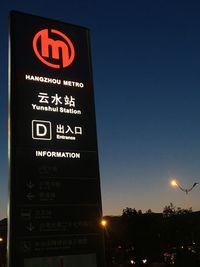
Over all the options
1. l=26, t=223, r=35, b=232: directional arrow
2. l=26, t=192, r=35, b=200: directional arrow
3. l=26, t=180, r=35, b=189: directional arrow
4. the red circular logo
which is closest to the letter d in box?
l=26, t=180, r=35, b=189: directional arrow

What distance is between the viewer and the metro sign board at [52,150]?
1117 centimetres

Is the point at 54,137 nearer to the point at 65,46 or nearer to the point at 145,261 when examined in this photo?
the point at 65,46

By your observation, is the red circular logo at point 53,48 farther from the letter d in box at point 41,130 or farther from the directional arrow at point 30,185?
the directional arrow at point 30,185

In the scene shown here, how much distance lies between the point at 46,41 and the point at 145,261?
6409 centimetres

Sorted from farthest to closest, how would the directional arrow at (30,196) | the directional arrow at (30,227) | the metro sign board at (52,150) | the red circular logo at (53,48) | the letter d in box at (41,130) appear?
the red circular logo at (53,48) → the letter d in box at (41,130) → the directional arrow at (30,196) → the metro sign board at (52,150) → the directional arrow at (30,227)

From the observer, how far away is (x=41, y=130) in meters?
12.2

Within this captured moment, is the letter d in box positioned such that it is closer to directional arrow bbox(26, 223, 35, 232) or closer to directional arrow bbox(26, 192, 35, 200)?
directional arrow bbox(26, 192, 35, 200)

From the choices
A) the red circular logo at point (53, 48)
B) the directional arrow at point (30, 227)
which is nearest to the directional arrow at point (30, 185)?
the directional arrow at point (30, 227)

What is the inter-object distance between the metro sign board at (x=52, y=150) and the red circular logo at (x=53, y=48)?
29mm

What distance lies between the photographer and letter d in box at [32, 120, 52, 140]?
12.1 meters

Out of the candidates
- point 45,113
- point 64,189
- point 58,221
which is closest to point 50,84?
point 45,113

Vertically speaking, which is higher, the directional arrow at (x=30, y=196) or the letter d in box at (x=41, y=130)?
the letter d in box at (x=41, y=130)

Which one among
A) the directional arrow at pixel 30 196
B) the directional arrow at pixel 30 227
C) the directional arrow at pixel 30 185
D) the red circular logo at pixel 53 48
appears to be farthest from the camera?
the red circular logo at pixel 53 48

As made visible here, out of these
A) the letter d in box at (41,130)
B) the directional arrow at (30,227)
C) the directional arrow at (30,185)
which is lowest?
the directional arrow at (30,227)
